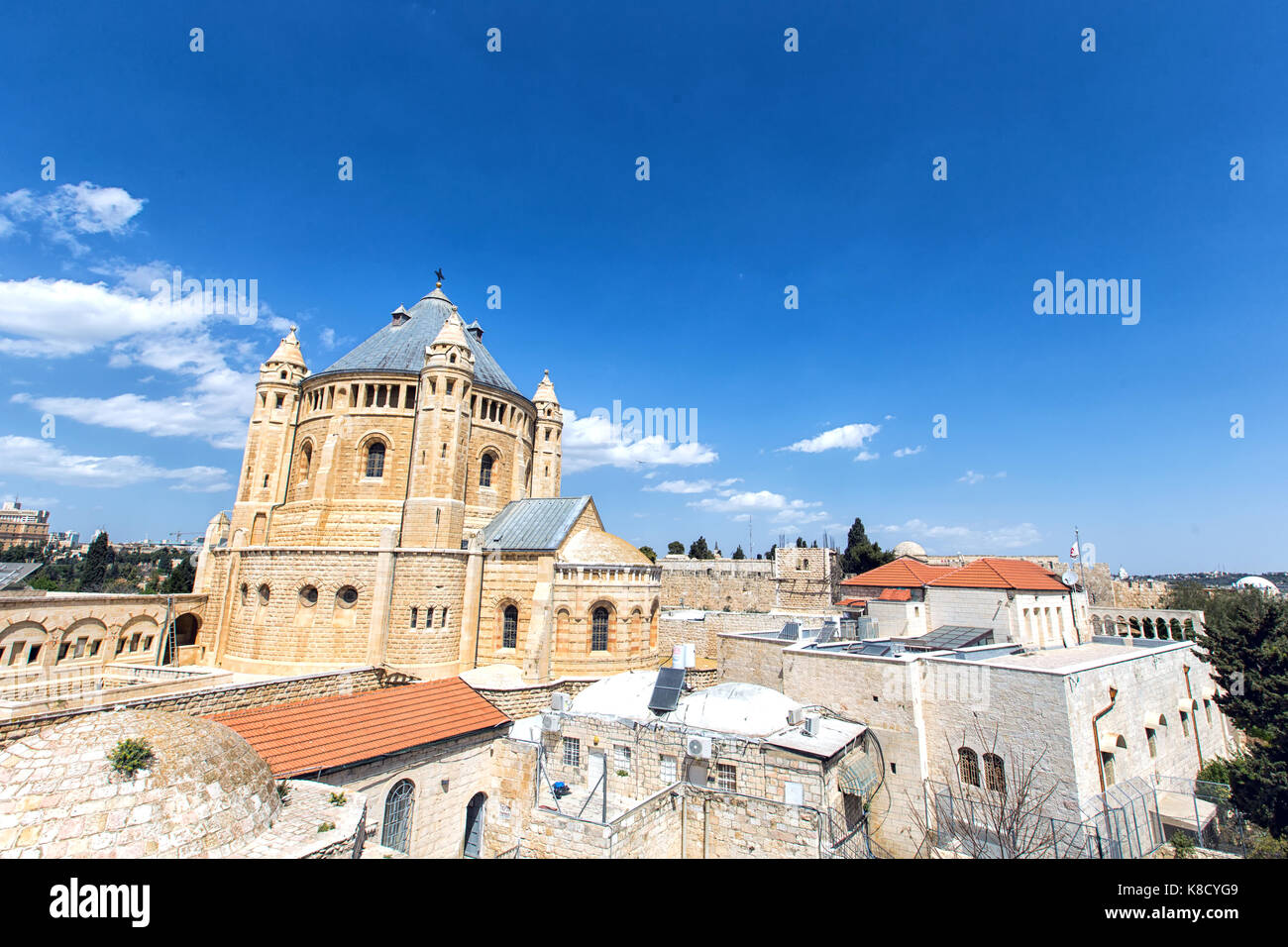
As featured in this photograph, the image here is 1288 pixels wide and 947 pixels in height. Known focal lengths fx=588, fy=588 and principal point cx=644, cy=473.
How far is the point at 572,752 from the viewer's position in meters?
18.0

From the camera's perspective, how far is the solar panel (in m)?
18.7

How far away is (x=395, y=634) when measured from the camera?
26094 mm

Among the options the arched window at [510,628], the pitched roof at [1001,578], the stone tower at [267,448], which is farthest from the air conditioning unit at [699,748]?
the stone tower at [267,448]

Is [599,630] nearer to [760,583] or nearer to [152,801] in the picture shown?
[152,801]

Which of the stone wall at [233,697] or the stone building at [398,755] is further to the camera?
the stone building at [398,755]

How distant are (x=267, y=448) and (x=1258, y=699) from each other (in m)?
46.3

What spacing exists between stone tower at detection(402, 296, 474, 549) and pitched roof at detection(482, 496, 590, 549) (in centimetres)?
191

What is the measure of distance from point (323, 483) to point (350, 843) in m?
23.9

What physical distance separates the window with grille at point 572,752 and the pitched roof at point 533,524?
10.4m

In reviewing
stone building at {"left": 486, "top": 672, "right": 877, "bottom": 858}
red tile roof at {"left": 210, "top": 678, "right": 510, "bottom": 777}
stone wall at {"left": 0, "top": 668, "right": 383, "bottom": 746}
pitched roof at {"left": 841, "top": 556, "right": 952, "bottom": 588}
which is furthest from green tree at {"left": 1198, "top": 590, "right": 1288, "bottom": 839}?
stone wall at {"left": 0, "top": 668, "right": 383, "bottom": 746}

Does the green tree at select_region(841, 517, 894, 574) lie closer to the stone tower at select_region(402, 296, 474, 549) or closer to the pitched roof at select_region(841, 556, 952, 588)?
the pitched roof at select_region(841, 556, 952, 588)

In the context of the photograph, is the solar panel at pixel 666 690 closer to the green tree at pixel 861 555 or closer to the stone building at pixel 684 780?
the stone building at pixel 684 780

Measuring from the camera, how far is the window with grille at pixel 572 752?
58.4ft
